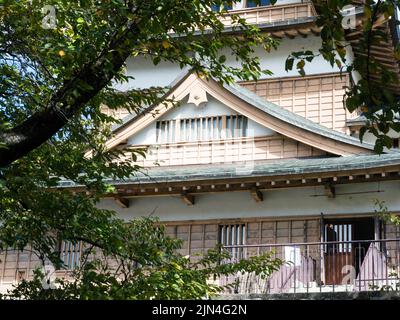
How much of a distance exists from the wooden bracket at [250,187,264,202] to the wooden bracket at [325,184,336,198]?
1.61 m

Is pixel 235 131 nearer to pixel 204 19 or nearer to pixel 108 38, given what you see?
pixel 204 19

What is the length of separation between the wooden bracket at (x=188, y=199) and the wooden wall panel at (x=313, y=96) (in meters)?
4.86

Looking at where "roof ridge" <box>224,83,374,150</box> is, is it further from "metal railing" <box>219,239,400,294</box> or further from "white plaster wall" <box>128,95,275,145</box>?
"metal railing" <box>219,239,400,294</box>

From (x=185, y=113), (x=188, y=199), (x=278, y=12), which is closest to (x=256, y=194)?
(x=188, y=199)

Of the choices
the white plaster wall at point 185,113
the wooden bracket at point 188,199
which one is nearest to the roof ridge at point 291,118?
the white plaster wall at point 185,113

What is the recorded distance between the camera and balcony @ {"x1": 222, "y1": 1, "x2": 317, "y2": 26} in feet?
75.2

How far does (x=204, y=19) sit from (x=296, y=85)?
1221 centimetres

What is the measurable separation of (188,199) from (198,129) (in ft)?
7.99

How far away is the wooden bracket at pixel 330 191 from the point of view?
57.6 ft

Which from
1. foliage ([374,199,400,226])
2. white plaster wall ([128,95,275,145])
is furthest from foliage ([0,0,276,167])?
white plaster wall ([128,95,275,145])

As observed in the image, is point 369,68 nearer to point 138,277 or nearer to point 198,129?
point 138,277

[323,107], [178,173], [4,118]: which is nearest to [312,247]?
[178,173]

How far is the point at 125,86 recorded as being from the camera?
23766mm

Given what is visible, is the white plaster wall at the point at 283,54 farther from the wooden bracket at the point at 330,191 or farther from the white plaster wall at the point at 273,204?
the wooden bracket at the point at 330,191
